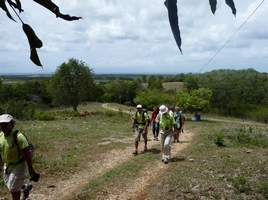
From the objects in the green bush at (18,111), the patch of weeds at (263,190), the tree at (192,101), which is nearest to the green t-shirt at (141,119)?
the patch of weeds at (263,190)

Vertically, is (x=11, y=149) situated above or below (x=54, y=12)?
below

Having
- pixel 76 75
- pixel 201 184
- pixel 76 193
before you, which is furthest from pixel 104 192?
pixel 76 75

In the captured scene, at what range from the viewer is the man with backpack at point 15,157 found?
6.86m

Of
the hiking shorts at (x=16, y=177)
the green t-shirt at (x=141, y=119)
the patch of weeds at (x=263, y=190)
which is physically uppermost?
the hiking shorts at (x=16, y=177)

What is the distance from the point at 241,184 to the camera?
10961mm

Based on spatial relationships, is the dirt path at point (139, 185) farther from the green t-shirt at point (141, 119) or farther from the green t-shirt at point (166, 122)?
the green t-shirt at point (141, 119)

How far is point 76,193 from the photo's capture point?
10609 mm

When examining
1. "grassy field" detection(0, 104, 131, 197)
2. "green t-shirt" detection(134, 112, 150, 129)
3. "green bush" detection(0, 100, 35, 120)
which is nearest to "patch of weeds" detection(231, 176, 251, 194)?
"green t-shirt" detection(134, 112, 150, 129)

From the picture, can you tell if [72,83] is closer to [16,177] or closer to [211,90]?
[211,90]

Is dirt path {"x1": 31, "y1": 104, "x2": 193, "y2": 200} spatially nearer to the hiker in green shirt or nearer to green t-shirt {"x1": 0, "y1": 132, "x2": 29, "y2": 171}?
the hiker in green shirt

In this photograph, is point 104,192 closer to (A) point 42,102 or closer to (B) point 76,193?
(B) point 76,193

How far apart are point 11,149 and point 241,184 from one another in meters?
5.79

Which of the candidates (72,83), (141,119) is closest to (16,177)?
(141,119)

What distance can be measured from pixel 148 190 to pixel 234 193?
180 cm
